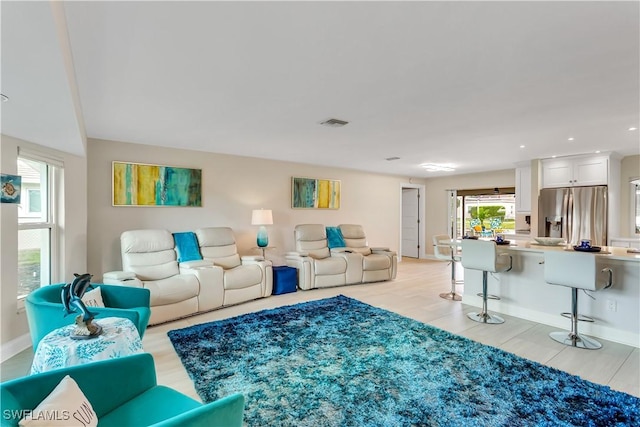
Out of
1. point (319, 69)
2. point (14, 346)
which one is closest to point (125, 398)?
point (319, 69)

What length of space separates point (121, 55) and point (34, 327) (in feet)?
6.35

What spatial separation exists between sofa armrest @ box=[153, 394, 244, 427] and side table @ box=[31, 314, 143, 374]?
1012 mm

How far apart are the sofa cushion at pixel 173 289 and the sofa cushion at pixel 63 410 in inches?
93.8

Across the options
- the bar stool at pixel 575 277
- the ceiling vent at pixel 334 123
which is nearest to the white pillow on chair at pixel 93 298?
the ceiling vent at pixel 334 123

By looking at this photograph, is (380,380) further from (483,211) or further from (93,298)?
(483,211)

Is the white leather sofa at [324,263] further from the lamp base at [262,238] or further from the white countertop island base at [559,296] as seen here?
the white countertop island base at [559,296]

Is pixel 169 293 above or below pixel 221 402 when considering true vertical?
below

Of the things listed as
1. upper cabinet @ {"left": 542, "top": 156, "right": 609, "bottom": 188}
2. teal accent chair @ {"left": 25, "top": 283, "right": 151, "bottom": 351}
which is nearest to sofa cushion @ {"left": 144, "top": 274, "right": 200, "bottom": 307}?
teal accent chair @ {"left": 25, "top": 283, "right": 151, "bottom": 351}

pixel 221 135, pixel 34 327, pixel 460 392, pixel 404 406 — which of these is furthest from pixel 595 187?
pixel 34 327

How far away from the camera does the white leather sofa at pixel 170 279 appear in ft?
11.5

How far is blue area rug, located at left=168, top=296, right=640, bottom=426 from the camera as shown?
193cm

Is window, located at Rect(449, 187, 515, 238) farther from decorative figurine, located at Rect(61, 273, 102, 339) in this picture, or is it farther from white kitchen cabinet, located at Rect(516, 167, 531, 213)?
decorative figurine, located at Rect(61, 273, 102, 339)

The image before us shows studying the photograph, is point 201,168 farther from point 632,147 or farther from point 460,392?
point 632,147

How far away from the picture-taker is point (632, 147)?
447 centimetres
